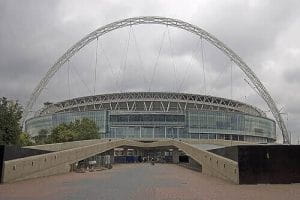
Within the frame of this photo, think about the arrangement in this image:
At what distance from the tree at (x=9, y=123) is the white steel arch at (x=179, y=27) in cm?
8566

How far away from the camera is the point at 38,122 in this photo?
163 meters

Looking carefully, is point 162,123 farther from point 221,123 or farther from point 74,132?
point 74,132

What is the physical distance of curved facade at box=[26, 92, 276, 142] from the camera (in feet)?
486

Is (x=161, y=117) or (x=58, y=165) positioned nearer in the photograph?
(x=58, y=165)

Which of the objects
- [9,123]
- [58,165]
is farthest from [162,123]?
[58,165]

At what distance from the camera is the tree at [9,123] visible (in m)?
45.6

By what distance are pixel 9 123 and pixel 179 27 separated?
323ft

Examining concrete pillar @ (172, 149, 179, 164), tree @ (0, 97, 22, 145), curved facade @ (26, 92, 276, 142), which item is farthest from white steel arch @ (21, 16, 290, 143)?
tree @ (0, 97, 22, 145)

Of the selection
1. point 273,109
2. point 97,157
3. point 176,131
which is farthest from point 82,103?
point 97,157

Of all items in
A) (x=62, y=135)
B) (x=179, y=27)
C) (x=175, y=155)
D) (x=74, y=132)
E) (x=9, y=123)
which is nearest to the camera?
(x=9, y=123)

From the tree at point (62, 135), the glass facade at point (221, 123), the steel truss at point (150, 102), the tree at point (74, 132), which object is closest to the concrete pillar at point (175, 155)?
the tree at point (74, 132)

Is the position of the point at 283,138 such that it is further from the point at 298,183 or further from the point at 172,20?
the point at 298,183

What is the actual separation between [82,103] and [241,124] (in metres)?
58.7

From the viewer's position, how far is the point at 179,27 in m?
138
